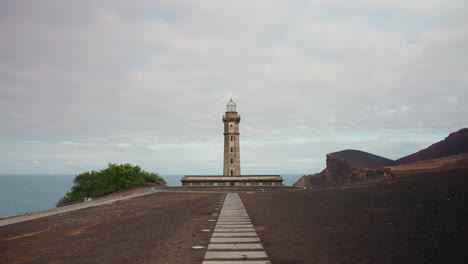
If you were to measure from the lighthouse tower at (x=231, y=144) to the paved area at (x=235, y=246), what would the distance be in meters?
50.4

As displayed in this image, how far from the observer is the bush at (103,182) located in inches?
1763

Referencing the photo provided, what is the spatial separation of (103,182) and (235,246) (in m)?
44.1

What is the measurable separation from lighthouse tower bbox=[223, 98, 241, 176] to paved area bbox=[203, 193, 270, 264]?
50380 mm

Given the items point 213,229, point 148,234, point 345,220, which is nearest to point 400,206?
point 345,220

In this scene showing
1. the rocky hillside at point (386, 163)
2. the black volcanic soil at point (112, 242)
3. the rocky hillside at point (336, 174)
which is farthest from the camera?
the rocky hillside at point (336, 174)

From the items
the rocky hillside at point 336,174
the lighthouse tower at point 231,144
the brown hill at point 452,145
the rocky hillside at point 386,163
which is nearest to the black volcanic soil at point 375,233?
the rocky hillside at point 386,163

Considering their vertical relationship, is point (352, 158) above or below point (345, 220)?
above

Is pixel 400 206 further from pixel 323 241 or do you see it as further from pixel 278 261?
pixel 278 261

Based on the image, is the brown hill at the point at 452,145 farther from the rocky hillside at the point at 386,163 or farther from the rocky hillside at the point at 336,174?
the rocky hillside at the point at 336,174

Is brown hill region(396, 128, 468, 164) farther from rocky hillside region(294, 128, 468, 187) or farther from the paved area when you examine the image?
the paved area

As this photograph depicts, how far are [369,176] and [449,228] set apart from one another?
4435 centimetres

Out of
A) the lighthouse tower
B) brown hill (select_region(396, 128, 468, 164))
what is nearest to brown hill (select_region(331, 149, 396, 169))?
brown hill (select_region(396, 128, 468, 164))

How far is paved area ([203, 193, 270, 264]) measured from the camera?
7.79 meters

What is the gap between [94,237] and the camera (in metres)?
11.7
